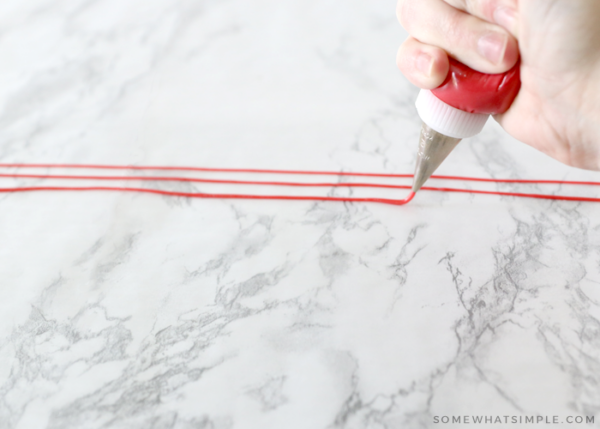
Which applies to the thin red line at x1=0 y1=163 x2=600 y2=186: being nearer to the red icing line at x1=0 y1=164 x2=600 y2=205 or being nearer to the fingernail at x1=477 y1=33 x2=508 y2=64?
the red icing line at x1=0 y1=164 x2=600 y2=205

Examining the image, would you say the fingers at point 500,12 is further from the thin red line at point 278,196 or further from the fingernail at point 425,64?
the thin red line at point 278,196

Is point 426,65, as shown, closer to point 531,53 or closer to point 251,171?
point 531,53

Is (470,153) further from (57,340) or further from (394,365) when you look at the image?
(57,340)

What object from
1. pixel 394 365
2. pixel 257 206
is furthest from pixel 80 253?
pixel 394 365

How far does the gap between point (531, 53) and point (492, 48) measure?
68 mm

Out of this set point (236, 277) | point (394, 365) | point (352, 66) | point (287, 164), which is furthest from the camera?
point (352, 66)

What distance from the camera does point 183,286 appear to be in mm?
812

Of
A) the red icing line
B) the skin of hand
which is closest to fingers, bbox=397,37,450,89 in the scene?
the skin of hand

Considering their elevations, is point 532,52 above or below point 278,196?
above

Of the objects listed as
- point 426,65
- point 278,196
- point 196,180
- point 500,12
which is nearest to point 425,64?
point 426,65

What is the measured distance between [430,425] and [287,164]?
54 centimetres

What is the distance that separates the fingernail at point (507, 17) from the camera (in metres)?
0.62

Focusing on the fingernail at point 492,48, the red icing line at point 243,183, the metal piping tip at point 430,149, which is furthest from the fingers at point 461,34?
the red icing line at point 243,183

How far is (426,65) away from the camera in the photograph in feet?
2.10
